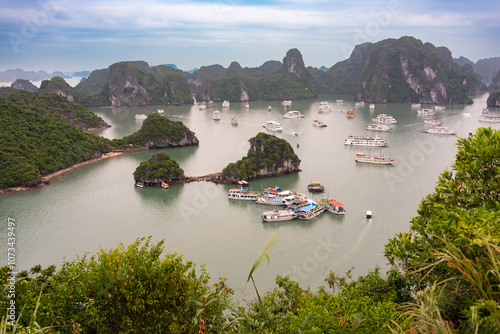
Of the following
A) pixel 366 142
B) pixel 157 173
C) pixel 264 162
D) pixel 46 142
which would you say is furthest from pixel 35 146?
pixel 366 142

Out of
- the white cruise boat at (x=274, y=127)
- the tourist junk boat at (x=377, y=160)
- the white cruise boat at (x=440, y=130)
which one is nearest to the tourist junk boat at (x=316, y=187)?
the tourist junk boat at (x=377, y=160)

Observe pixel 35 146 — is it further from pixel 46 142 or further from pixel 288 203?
pixel 288 203

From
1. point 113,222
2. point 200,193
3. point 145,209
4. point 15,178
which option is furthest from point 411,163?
point 15,178

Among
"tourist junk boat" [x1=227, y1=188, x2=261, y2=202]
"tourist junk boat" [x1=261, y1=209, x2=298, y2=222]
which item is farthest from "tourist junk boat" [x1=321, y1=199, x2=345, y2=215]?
"tourist junk boat" [x1=227, y1=188, x2=261, y2=202]

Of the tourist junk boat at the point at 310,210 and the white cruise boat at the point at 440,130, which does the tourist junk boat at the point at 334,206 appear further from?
the white cruise boat at the point at 440,130

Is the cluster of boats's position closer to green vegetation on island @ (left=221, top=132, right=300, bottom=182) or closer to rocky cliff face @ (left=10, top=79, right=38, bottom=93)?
green vegetation on island @ (left=221, top=132, right=300, bottom=182)
